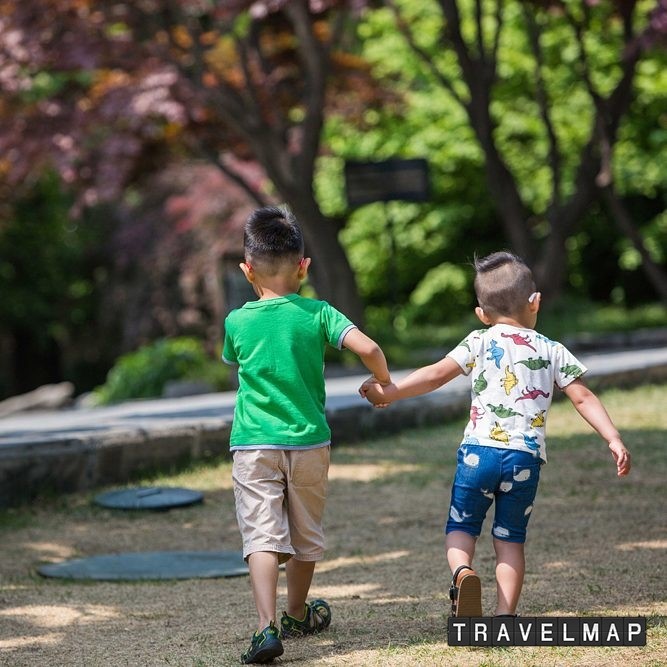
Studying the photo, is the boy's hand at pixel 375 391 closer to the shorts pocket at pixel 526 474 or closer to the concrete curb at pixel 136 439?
the shorts pocket at pixel 526 474

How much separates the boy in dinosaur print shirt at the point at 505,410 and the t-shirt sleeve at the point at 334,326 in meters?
0.27

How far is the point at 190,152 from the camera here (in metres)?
17.0

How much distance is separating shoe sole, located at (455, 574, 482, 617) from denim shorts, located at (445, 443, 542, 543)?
283 millimetres

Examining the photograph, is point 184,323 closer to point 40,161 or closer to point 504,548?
point 40,161

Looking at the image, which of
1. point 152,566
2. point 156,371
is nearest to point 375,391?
point 152,566

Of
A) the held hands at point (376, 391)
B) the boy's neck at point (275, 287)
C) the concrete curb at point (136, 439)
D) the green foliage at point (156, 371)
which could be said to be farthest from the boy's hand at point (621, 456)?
the green foliage at point (156, 371)

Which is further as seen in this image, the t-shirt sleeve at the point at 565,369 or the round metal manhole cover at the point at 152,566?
the round metal manhole cover at the point at 152,566

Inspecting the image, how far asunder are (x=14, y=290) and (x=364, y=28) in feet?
25.6

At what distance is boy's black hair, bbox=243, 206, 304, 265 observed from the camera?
4.32 metres

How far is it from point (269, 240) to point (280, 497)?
0.83m

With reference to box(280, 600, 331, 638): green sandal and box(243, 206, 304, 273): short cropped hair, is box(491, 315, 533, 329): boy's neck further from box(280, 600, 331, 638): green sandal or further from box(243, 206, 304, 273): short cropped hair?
box(280, 600, 331, 638): green sandal

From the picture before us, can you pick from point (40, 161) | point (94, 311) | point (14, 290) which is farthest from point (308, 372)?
point (94, 311)

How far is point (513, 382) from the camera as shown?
14.0ft

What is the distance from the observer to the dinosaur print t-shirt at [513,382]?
14.0 feet
